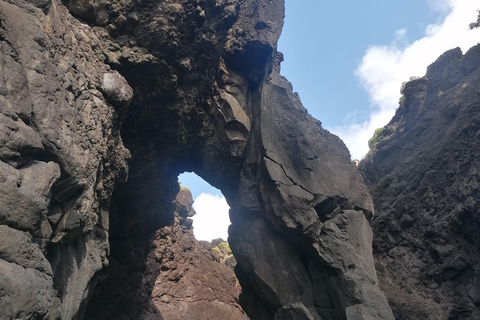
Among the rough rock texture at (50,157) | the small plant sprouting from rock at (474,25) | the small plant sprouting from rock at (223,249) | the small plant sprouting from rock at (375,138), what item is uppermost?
the small plant sprouting from rock at (474,25)

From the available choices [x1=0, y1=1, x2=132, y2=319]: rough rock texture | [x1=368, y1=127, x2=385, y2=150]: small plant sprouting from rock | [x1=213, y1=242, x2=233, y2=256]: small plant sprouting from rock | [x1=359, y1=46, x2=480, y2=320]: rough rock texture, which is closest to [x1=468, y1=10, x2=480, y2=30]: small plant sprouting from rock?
[x1=359, y1=46, x2=480, y2=320]: rough rock texture

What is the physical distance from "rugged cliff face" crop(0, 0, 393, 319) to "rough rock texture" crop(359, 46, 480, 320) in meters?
2.75

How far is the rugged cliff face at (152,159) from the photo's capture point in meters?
6.62

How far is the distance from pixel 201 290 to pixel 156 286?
2664mm

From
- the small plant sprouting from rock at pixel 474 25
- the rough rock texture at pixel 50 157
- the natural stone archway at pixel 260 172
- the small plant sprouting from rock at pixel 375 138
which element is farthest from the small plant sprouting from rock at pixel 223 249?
the small plant sprouting from rock at pixel 474 25

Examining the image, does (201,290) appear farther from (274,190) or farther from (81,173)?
(81,173)

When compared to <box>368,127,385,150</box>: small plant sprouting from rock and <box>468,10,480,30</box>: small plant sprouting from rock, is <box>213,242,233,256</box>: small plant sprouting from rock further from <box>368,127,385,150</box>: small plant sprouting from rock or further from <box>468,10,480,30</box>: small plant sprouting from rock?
<box>468,10,480,30</box>: small plant sprouting from rock

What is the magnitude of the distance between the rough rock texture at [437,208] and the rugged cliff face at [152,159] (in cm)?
275

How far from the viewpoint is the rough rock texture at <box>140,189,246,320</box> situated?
67.7 ft

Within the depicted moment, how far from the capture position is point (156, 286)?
21.0 metres

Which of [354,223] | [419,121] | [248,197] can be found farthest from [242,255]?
[419,121]

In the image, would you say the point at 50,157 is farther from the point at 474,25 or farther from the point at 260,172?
the point at 474,25

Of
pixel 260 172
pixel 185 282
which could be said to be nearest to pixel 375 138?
pixel 260 172

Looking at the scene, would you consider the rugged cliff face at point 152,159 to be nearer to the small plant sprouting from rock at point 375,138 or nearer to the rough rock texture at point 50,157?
the rough rock texture at point 50,157
